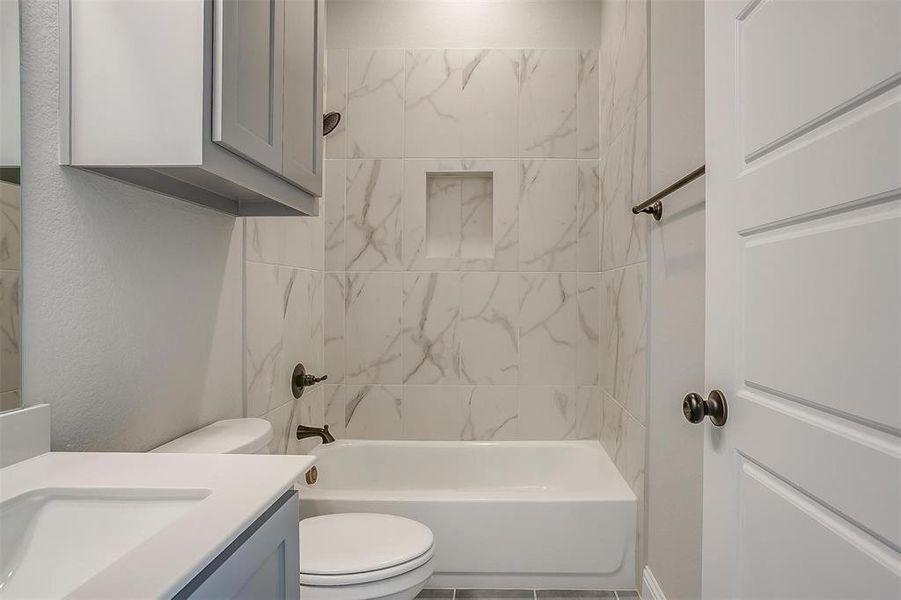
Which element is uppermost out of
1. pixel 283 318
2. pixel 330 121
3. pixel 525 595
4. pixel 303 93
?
pixel 330 121

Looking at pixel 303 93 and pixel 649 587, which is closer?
pixel 303 93

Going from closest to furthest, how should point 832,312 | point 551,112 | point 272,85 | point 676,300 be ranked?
point 832,312, point 272,85, point 676,300, point 551,112

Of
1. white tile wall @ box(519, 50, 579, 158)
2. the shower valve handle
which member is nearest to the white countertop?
the shower valve handle

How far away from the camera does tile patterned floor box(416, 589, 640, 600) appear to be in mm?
2059

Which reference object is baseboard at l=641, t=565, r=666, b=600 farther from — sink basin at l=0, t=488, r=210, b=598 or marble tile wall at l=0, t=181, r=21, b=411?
marble tile wall at l=0, t=181, r=21, b=411

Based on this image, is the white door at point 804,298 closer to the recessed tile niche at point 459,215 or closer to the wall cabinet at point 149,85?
the wall cabinet at point 149,85

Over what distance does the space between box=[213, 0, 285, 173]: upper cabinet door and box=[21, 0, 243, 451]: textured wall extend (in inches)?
11.1

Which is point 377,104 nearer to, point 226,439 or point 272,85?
point 272,85

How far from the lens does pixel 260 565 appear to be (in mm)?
770

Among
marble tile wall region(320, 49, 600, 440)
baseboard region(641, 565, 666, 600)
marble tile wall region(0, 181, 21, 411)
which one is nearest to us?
marble tile wall region(0, 181, 21, 411)

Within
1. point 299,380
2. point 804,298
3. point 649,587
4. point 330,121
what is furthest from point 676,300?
point 330,121

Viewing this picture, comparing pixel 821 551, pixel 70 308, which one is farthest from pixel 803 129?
pixel 70 308

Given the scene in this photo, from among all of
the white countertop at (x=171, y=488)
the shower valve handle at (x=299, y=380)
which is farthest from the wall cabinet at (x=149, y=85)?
the shower valve handle at (x=299, y=380)

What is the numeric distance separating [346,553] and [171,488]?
0.83 metres
